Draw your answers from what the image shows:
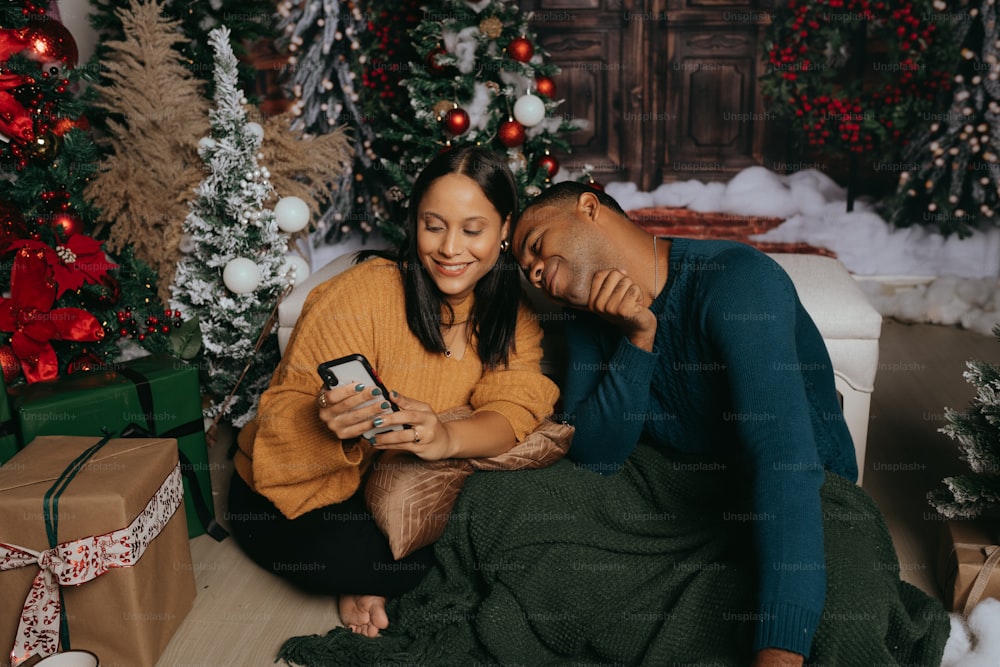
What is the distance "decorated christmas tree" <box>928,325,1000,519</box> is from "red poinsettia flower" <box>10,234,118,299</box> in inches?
96.0

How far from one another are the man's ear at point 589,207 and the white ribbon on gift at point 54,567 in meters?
1.14

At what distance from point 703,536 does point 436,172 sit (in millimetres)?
987

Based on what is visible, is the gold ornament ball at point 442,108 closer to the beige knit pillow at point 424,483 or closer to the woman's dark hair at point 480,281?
the woman's dark hair at point 480,281

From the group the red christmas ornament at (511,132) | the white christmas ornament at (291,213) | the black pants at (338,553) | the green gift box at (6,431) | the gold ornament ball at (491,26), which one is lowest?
the black pants at (338,553)

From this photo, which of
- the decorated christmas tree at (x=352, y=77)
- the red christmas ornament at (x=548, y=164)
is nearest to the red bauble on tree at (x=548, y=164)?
the red christmas ornament at (x=548, y=164)

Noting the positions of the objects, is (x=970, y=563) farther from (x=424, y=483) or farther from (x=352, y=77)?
(x=352, y=77)

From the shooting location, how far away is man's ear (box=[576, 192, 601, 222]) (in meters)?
1.83

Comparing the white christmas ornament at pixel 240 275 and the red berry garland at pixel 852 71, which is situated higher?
the red berry garland at pixel 852 71

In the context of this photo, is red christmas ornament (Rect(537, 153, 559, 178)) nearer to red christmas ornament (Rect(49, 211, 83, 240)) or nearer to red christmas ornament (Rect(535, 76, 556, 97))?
red christmas ornament (Rect(535, 76, 556, 97))

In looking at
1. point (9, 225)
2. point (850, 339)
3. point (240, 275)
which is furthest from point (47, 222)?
point (850, 339)

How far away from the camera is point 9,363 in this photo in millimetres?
2461

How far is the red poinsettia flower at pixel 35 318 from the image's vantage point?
2471 millimetres

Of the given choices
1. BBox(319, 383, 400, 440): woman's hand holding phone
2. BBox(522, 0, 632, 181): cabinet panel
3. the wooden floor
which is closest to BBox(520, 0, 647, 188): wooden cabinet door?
BBox(522, 0, 632, 181): cabinet panel

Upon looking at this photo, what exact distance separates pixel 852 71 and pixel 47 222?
384cm
